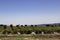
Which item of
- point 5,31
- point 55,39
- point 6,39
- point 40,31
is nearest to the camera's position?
point 6,39

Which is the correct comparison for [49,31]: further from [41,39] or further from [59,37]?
[41,39]

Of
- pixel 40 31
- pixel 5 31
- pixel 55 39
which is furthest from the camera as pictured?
pixel 40 31

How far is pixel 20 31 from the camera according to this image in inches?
1077

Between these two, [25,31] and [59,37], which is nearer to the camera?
[59,37]

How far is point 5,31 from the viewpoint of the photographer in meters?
26.2

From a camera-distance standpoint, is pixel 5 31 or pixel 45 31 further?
pixel 45 31

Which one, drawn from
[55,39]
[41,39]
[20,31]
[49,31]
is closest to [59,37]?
[55,39]

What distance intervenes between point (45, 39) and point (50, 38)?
4.11 ft

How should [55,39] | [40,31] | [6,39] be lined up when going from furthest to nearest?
[40,31], [55,39], [6,39]

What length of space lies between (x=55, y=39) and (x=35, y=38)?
8.97ft

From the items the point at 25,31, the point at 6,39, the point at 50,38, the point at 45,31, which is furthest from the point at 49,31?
the point at 6,39

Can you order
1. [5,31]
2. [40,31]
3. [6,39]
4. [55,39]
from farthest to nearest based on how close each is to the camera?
[40,31]
[5,31]
[55,39]
[6,39]

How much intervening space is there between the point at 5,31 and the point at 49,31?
787 centimetres

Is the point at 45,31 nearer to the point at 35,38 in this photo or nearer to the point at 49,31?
the point at 49,31
